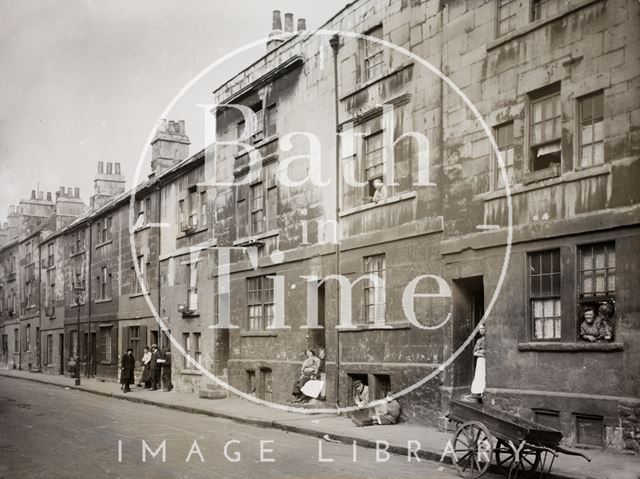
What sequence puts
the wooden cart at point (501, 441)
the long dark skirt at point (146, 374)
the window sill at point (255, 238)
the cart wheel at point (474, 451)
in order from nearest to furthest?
the wooden cart at point (501, 441)
the cart wheel at point (474, 451)
the window sill at point (255, 238)
the long dark skirt at point (146, 374)

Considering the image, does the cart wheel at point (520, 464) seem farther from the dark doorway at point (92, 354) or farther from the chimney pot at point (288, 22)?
the dark doorway at point (92, 354)

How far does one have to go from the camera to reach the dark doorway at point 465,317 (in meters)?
15.5

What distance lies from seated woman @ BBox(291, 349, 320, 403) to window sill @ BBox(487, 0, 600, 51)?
9675mm

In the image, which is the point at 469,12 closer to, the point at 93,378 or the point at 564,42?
the point at 564,42

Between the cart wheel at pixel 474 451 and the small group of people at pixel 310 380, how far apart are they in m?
9.40

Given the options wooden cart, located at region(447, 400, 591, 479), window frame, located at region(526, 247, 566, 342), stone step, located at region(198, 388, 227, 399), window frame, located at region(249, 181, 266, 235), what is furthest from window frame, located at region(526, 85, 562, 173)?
stone step, located at region(198, 388, 227, 399)

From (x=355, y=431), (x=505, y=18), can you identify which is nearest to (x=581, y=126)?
(x=505, y=18)

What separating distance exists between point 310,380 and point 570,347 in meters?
8.99

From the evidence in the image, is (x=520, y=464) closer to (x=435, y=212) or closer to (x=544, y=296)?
(x=544, y=296)

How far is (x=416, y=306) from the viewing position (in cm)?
1667

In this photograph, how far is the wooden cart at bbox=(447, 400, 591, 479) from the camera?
9617 millimetres

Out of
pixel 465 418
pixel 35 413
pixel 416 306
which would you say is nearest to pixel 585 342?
pixel 465 418

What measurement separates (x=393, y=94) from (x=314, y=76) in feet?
13.3

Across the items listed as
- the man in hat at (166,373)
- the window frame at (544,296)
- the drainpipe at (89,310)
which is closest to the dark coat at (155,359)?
the man in hat at (166,373)
